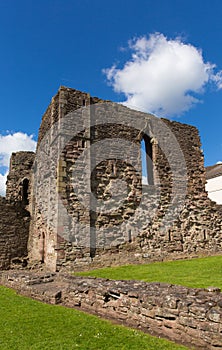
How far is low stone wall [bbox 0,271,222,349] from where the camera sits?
197 inches

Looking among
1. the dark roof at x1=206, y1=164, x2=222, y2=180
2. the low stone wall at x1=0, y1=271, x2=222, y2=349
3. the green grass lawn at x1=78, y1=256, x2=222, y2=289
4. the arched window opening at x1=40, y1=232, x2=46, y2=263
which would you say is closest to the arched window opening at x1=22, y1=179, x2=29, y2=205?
the arched window opening at x1=40, y1=232, x2=46, y2=263

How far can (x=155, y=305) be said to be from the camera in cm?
591

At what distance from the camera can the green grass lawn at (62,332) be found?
527 centimetres

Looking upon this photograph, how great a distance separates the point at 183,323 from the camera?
5348 mm

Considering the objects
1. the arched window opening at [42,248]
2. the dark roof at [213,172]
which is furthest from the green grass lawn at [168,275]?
the dark roof at [213,172]

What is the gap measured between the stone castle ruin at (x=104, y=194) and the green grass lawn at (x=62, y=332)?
5.50m

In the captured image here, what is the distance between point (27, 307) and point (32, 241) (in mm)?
8628

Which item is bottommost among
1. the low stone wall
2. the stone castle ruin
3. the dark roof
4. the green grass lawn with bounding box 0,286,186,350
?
the green grass lawn with bounding box 0,286,186,350

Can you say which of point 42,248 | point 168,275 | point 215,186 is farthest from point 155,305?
point 215,186

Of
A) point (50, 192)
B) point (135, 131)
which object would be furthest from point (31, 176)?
point (135, 131)

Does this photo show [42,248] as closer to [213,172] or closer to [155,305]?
[155,305]

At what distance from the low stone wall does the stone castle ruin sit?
16.6 ft

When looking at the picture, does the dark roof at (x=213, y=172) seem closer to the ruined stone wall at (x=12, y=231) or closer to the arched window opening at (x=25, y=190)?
the arched window opening at (x=25, y=190)

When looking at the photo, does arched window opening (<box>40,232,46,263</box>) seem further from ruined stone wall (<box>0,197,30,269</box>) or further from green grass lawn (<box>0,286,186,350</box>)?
green grass lawn (<box>0,286,186,350</box>)
